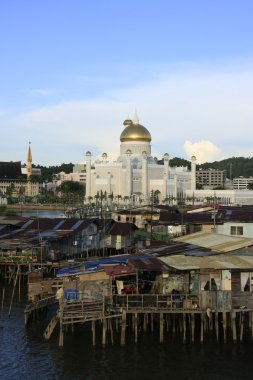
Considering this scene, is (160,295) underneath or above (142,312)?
above

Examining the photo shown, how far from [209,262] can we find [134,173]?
101 m

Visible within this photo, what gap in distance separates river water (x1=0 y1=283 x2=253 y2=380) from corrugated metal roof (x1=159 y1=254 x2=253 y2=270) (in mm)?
3116

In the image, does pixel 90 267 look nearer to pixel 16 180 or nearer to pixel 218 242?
pixel 218 242

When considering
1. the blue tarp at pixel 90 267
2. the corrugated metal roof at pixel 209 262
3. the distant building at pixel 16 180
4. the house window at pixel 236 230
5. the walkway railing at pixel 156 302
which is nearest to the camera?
the walkway railing at pixel 156 302

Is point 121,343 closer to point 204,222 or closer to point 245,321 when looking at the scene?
point 245,321

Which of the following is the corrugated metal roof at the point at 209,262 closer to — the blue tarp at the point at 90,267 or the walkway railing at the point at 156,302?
the walkway railing at the point at 156,302

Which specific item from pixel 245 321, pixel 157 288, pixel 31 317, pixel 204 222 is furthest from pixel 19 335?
pixel 204 222

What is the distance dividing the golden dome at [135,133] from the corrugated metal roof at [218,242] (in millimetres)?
91729

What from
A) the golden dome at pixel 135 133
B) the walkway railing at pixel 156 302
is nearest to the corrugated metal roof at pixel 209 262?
the walkway railing at pixel 156 302

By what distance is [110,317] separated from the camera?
24734mm

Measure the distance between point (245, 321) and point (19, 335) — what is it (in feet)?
35.0

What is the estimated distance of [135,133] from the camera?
5079 inches

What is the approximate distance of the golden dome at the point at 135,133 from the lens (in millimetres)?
129000

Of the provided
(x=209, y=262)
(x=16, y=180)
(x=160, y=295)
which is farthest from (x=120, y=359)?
(x=16, y=180)
